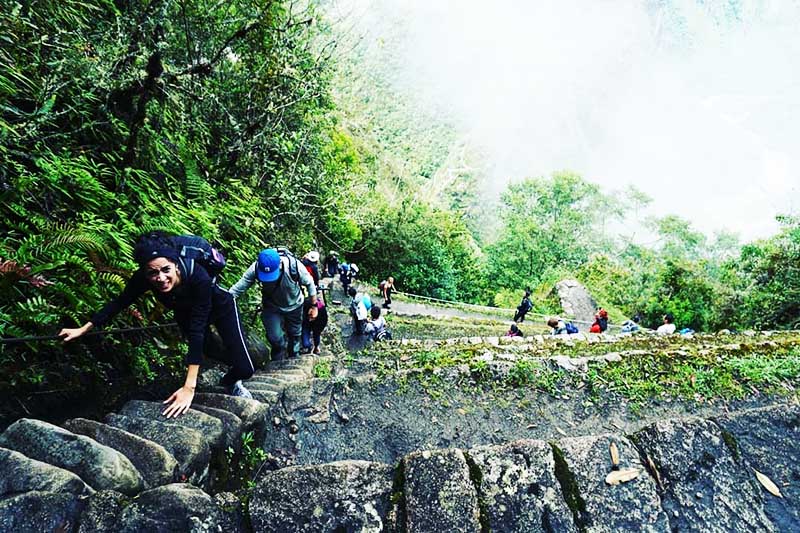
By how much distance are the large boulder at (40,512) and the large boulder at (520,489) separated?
1552mm

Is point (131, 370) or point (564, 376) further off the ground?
point (564, 376)

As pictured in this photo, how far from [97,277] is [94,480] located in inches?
71.0

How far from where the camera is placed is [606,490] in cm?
161

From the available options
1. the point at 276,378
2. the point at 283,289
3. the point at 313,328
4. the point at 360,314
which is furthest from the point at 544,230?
the point at 276,378

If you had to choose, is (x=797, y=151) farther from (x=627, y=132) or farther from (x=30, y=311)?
(x=30, y=311)

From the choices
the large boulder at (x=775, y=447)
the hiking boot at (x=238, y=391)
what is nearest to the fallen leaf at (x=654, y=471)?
the large boulder at (x=775, y=447)

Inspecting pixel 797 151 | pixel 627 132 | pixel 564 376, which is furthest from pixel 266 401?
pixel 797 151

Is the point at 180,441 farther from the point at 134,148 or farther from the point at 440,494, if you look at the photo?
the point at 134,148

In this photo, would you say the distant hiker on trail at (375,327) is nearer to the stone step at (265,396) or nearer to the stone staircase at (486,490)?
the stone step at (265,396)

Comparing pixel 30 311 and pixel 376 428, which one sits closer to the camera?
pixel 30 311

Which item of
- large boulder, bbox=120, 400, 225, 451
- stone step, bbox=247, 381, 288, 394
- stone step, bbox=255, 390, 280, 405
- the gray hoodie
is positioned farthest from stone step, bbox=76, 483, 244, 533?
the gray hoodie

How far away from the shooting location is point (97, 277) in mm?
3104

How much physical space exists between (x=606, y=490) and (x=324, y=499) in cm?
112

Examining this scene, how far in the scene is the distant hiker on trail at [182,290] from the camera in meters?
2.35
